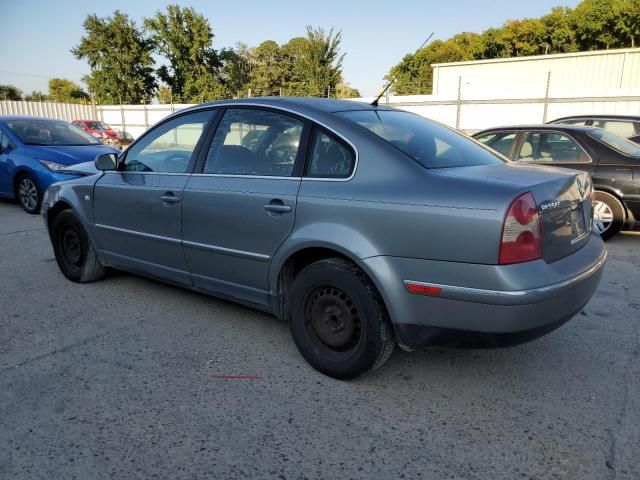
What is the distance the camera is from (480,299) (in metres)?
2.28

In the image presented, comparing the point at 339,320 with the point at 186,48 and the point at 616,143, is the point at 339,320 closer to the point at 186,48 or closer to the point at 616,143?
the point at 616,143

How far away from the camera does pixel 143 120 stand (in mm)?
24797

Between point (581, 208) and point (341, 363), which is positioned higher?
point (581, 208)

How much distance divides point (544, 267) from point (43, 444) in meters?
2.48

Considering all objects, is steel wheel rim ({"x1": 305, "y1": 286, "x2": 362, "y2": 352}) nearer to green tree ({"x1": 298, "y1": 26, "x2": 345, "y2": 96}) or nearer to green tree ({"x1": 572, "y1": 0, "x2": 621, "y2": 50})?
green tree ({"x1": 298, "y1": 26, "x2": 345, "y2": 96})

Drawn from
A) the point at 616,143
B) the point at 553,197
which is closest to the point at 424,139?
the point at 553,197

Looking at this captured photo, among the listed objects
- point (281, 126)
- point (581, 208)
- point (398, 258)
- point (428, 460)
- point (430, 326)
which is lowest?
point (428, 460)

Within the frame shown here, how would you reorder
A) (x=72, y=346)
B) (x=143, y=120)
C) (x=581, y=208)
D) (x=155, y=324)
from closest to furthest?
(x=581, y=208)
(x=72, y=346)
(x=155, y=324)
(x=143, y=120)

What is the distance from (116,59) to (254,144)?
46.2m

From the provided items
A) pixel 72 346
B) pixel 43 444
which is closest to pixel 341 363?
pixel 43 444

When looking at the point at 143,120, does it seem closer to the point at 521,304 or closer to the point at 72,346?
the point at 72,346

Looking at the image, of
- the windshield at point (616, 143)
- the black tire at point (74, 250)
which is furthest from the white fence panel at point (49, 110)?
the windshield at point (616, 143)

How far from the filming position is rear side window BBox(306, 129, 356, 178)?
276cm

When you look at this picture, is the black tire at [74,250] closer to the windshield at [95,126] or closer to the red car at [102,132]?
the red car at [102,132]
